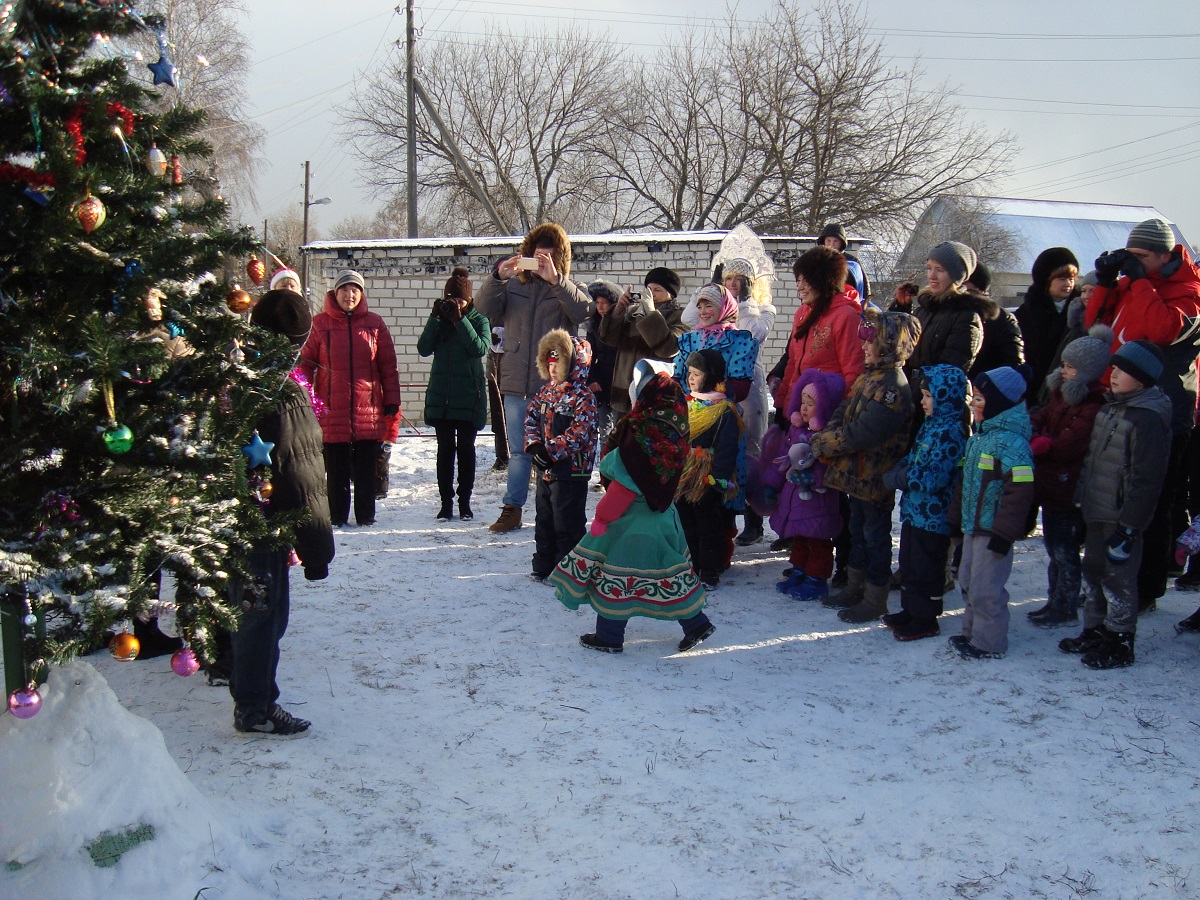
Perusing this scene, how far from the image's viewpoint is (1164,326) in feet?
16.5

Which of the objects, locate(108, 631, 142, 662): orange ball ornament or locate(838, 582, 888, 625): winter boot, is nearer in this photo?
locate(108, 631, 142, 662): orange ball ornament

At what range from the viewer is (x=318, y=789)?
3434 millimetres

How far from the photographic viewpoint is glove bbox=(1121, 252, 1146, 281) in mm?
5227

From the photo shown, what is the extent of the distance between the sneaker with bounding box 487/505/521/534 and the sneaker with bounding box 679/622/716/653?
2.82 meters

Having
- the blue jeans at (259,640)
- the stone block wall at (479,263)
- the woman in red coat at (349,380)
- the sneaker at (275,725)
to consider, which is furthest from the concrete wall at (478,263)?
the sneaker at (275,725)

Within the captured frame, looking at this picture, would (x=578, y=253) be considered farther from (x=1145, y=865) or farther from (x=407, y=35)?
(x=407, y=35)

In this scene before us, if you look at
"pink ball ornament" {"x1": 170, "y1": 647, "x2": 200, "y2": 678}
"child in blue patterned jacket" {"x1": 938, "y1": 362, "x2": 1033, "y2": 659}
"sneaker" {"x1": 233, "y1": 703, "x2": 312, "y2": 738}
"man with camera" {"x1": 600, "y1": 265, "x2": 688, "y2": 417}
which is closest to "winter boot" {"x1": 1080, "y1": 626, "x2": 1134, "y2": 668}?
"child in blue patterned jacket" {"x1": 938, "y1": 362, "x2": 1033, "y2": 659}

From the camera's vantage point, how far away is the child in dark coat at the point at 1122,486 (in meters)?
4.38

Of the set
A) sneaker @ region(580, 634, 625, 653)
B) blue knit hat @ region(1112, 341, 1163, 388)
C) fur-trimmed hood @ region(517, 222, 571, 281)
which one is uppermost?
fur-trimmed hood @ region(517, 222, 571, 281)

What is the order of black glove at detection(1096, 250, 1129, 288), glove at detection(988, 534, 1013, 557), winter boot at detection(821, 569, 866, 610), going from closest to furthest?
glove at detection(988, 534, 1013, 557)
black glove at detection(1096, 250, 1129, 288)
winter boot at detection(821, 569, 866, 610)

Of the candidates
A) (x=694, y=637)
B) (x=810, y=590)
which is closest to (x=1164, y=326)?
(x=810, y=590)

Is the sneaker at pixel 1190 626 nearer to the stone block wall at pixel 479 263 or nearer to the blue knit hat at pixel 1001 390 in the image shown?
the blue knit hat at pixel 1001 390

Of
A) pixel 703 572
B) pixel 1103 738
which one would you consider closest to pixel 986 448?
pixel 1103 738

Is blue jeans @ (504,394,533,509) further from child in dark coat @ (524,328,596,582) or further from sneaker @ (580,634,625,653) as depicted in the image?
sneaker @ (580,634,625,653)
